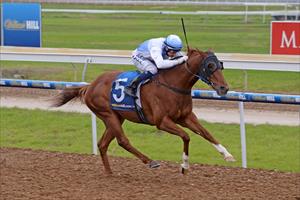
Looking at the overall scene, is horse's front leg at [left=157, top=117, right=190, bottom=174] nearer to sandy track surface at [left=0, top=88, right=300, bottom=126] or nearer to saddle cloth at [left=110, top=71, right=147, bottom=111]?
saddle cloth at [left=110, top=71, right=147, bottom=111]

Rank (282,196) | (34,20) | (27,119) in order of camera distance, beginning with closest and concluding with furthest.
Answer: (282,196)
(27,119)
(34,20)

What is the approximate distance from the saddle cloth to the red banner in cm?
754

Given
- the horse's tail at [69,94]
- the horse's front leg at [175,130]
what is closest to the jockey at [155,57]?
the horse's front leg at [175,130]

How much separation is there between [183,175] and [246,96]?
3.73ft

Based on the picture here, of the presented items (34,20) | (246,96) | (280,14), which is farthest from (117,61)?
(280,14)

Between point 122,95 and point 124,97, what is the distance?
0.03m

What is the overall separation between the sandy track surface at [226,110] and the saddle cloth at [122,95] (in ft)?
11.3

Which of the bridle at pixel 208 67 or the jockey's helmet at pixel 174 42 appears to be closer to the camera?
the bridle at pixel 208 67

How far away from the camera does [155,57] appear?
8086mm

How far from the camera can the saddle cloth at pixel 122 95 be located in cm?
830

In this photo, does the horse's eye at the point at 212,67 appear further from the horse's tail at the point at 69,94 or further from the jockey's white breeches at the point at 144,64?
the horse's tail at the point at 69,94

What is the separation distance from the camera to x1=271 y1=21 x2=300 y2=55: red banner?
15570 millimetres

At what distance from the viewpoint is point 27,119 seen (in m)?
12.9

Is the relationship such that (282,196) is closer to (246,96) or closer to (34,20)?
(246,96)
